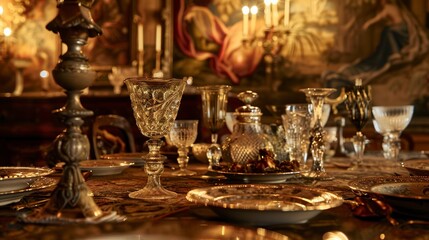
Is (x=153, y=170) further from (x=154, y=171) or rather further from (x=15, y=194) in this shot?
(x=15, y=194)

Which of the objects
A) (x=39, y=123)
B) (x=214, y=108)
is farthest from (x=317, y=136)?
(x=39, y=123)

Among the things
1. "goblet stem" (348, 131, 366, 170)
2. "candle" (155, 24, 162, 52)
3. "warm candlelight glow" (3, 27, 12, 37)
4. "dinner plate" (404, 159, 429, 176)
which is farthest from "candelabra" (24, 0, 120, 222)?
"warm candlelight glow" (3, 27, 12, 37)

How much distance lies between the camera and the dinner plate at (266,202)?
0.98 meters

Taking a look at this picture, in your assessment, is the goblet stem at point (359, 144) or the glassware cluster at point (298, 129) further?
the goblet stem at point (359, 144)

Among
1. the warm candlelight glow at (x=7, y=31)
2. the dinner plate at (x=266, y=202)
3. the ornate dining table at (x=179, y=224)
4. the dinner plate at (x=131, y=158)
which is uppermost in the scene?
the warm candlelight glow at (x=7, y=31)

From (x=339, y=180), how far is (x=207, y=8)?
3.98 metres

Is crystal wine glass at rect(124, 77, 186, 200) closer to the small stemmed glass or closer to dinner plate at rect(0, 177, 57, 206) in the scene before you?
dinner plate at rect(0, 177, 57, 206)

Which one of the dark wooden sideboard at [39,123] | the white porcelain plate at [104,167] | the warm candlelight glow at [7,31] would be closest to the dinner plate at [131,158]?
the white porcelain plate at [104,167]

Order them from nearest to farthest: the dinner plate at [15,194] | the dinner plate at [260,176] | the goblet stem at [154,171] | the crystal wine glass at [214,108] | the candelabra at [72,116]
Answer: the candelabra at [72,116]
the dinner plate at [15,194]
the goblet stem at [154,171]
the dinner plate at [260,176]
the crystal wine glass at [214,108]

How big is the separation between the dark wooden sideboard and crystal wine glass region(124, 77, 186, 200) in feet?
10.9

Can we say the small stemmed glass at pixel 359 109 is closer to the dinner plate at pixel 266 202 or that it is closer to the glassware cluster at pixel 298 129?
the glassware cluster at pixel 298 129

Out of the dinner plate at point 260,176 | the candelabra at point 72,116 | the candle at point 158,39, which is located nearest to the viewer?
the candelabra at point 72,116

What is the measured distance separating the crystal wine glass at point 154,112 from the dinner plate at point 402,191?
48cm

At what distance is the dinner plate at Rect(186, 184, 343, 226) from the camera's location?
0.98 metres
